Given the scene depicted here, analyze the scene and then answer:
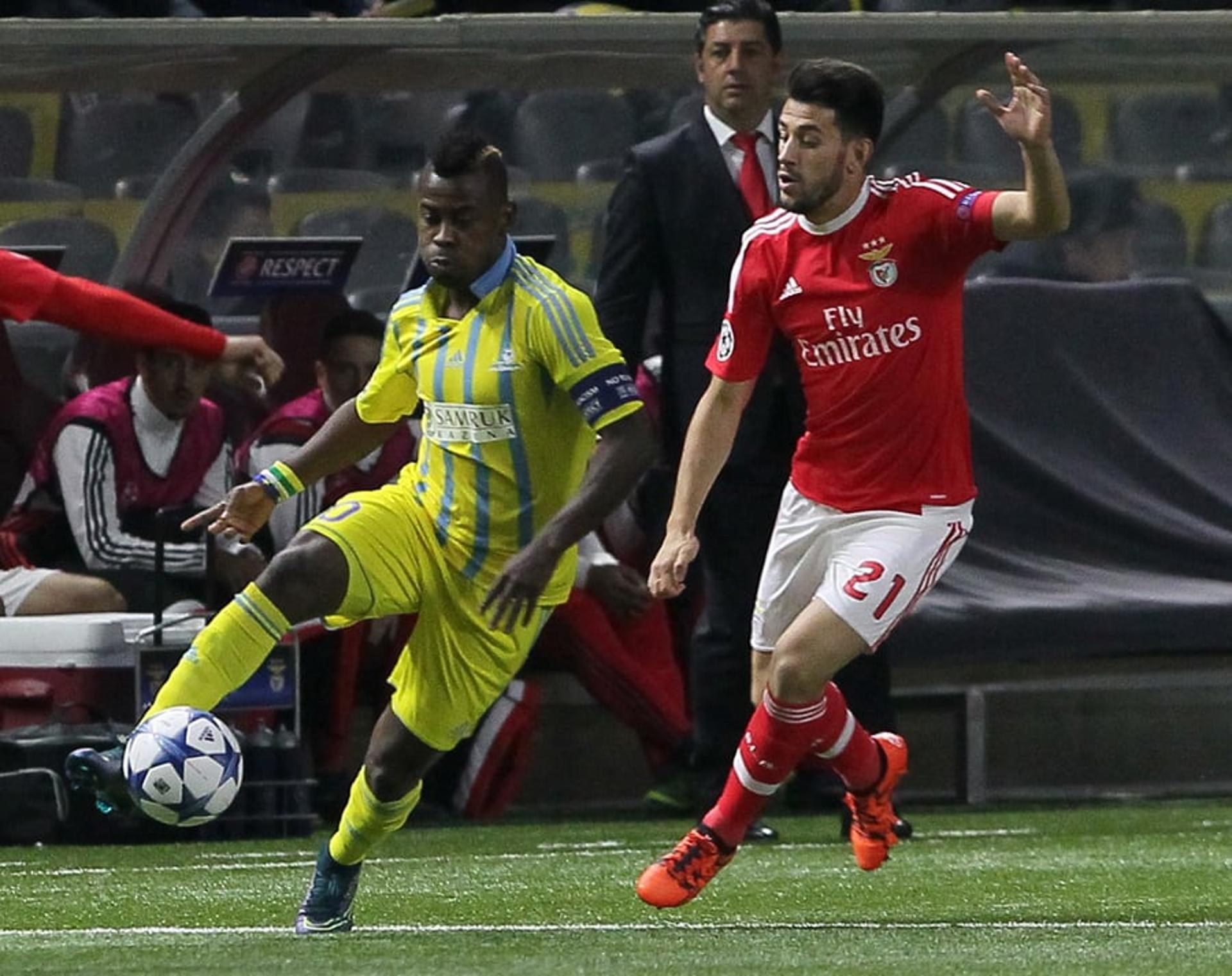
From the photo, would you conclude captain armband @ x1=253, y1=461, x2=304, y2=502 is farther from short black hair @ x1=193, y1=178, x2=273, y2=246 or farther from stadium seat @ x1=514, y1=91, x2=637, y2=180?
stadium seat @ x1=514, y1=91, x2=637, y2=180

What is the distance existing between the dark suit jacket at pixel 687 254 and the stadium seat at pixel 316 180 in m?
1.82

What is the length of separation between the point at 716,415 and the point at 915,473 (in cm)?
44

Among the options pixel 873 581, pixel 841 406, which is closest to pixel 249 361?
pixel 841 406

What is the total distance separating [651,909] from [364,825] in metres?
0.82

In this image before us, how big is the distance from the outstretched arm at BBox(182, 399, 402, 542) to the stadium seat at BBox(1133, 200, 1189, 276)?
469 cm

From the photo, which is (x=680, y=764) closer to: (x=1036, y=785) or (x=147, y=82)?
(x=1036, y=785)

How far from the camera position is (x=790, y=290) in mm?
6566

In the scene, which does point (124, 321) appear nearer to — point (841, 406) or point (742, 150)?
point (841, 406)

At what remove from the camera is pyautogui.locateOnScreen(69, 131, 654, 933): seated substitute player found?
19.9ft

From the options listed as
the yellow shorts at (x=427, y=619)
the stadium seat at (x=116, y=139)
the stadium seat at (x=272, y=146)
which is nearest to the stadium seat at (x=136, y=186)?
the stadium seat at (x=116, y=139)

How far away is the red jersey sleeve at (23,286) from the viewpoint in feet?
20.6

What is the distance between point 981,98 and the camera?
5.98m

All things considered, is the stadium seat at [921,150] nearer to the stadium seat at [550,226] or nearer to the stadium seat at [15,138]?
the stadium seat at [550,226]

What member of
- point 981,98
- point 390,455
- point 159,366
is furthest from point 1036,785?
point 981,98
